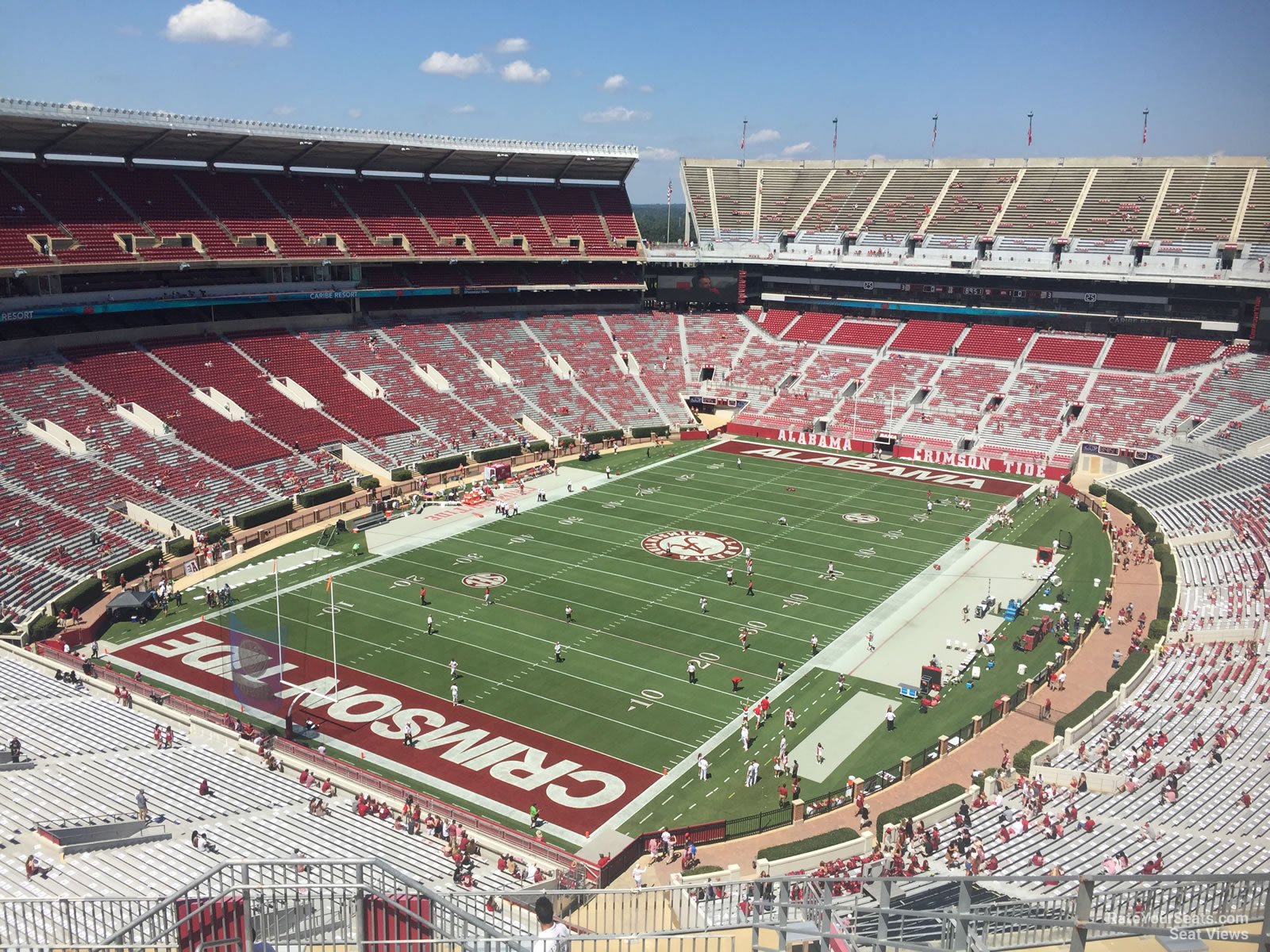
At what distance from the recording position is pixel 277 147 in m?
57.4

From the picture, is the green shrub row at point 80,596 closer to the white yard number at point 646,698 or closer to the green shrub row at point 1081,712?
the white yard number at point 646,698

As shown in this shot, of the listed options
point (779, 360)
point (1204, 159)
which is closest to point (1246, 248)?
point (1204, 159)

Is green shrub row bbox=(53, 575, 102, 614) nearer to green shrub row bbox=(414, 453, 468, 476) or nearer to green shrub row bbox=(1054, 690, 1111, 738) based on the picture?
green shrub row bbox=(414, 453, 468, 476)

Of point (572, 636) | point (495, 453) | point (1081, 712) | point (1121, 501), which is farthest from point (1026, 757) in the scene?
point (495, 453)

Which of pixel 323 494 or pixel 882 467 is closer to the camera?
pixel 323 494

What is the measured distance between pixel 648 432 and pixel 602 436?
3.42m

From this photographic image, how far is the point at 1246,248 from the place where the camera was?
57875mm

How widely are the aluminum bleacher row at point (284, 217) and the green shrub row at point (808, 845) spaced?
4199cm

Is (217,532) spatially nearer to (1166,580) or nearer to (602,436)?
(602,436)

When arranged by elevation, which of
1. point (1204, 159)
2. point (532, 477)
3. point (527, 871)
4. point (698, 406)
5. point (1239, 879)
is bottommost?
point (527, 871)

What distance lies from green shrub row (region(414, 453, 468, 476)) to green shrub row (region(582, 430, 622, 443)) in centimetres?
833

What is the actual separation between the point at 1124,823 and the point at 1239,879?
41.3 ft

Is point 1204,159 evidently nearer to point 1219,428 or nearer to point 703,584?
point 1219,428

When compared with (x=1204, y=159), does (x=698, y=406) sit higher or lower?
lower
